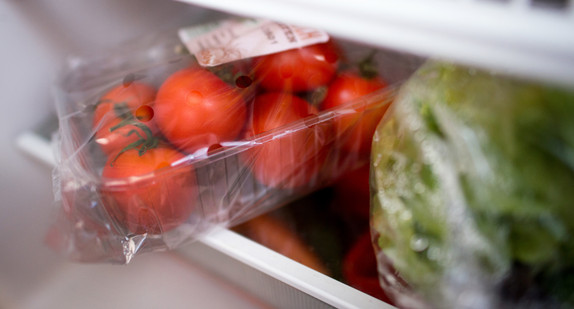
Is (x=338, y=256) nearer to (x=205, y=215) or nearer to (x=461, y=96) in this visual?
(x=205, y=215)

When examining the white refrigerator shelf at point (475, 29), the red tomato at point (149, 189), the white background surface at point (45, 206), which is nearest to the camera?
the white refrigerator shelf at point (475, 29)

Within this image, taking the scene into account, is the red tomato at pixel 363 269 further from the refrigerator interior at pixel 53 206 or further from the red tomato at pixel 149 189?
the red tomato at pixel 149 189

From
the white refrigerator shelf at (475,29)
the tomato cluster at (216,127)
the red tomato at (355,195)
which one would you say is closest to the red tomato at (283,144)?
the tomato cluster at (216,127)

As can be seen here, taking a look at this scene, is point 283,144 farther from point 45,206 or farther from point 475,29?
point 45,206

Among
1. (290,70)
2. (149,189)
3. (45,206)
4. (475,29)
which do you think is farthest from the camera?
(45,206)

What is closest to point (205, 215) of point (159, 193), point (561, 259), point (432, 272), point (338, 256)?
point (159, 193)

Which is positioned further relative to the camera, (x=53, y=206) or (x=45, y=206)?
(x=45, y=206)

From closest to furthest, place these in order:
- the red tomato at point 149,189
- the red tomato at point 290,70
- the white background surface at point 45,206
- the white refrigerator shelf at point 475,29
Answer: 1. the white refrigerator shelf at point 475,29
2. the red tomato at point 149,189
3. the red tomato at point 290,70
4. the white background surface at point 45,206

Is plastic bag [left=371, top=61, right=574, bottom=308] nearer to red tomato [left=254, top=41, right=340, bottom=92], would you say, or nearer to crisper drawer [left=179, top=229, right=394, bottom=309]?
crisper drawer [left=179, top=229, right=394, bottom=309]

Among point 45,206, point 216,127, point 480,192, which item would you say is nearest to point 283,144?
point 216,127
